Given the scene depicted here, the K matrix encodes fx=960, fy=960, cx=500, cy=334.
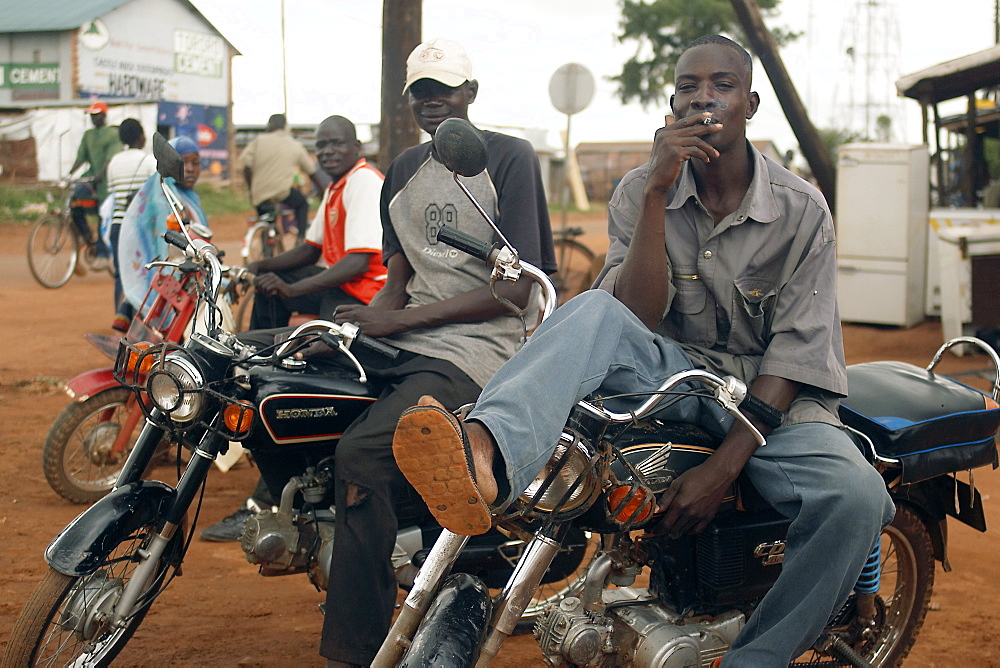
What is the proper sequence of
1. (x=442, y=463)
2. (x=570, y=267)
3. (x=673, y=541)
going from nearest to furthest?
(x=442, y=463) → (x=673, y=541) → (x=570, y=267)

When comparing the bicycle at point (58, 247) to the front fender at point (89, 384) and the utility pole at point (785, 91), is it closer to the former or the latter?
the front fender at point (89, 384)

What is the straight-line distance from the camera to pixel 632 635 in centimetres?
260

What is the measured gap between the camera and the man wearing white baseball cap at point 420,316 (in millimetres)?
2791

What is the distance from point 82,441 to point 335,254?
1590 mm

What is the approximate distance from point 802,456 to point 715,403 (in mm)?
265

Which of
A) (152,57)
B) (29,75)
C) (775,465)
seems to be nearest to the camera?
(775,465)

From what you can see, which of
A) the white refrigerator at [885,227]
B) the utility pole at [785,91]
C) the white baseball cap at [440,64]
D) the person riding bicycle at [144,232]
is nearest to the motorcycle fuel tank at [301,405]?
the white baseball cap at [440,64]

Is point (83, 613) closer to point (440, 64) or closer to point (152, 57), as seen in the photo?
point (440, 64)

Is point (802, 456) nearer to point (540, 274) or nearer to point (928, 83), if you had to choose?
point (540, 274)

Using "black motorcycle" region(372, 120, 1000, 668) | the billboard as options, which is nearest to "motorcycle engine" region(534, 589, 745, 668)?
"black motorcycle" region(372, 120, 1000, 668)

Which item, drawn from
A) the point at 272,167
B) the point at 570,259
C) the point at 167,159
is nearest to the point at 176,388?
the point at 167,159

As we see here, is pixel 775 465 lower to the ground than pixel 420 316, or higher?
lower

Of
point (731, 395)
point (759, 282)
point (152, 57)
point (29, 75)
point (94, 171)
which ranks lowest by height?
point (731, 395)

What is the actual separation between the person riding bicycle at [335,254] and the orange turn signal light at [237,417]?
5.20ft
